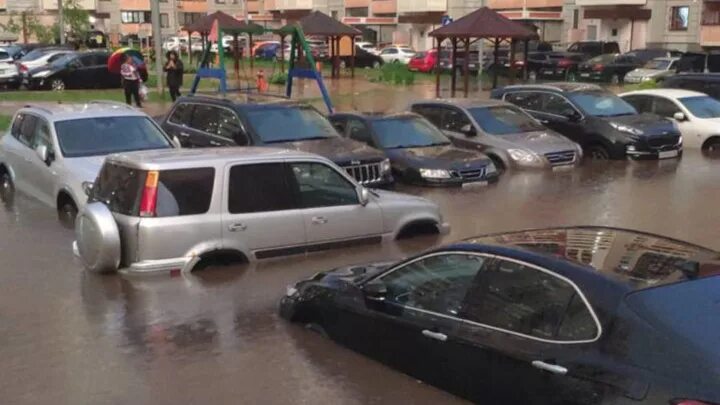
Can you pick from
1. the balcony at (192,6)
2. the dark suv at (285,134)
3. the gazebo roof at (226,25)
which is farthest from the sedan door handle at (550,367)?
the balcony at (192,6)

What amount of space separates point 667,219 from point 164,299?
7.80 meters

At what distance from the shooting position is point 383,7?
7288 cm

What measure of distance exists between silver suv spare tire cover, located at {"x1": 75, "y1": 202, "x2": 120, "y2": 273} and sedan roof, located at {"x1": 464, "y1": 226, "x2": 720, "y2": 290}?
4275 millimetres

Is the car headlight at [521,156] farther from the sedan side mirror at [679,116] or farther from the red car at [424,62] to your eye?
the red car at [424,62]

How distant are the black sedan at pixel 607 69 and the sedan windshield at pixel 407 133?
25.6 meters

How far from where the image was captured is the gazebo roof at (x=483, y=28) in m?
29.2

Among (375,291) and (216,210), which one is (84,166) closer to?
(216,210)

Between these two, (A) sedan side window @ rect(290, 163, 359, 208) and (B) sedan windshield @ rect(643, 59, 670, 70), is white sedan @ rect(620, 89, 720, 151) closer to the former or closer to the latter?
(A) sedan side window @ rect(290, 163, 359, 208)

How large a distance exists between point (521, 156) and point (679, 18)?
39.7 metres

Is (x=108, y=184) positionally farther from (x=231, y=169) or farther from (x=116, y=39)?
(x=116, y=39)

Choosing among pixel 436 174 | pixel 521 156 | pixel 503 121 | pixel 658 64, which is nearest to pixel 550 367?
pixel 436 174

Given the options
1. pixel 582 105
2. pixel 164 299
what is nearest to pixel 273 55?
Answer: pixel 582 105

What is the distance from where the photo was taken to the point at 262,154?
967cm

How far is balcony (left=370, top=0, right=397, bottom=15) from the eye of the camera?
71.5m
